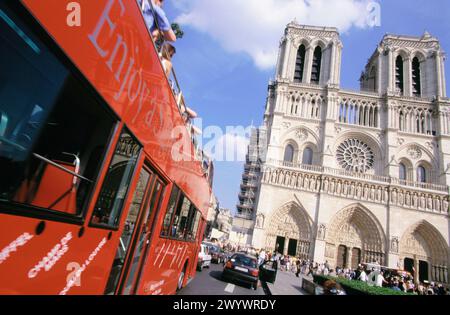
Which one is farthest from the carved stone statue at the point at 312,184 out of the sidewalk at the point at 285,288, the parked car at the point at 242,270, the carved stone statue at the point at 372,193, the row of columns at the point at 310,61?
the parked car at the point at 242,270

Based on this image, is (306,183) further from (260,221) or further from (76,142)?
(76,142)

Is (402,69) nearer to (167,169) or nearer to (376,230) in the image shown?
(376,230)

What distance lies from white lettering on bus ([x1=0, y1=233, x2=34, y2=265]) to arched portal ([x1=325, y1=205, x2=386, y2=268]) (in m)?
25.8

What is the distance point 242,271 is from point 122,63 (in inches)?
319

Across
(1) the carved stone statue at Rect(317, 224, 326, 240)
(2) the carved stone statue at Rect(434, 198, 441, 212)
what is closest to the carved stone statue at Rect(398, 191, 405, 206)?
(2) the carved stone statue at Rect(434, 198, 441, 212)

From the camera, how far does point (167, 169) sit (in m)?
3.73

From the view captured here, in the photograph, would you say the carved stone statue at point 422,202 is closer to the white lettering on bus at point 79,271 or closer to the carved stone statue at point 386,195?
the carved stone statue at point 386,195

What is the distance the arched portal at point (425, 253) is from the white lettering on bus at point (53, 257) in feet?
93.4

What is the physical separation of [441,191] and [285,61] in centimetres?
2046

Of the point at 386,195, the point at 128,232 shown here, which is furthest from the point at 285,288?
the point at 386,195

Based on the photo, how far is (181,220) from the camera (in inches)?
191

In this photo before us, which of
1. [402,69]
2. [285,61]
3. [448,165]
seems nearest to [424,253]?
[448,165]
